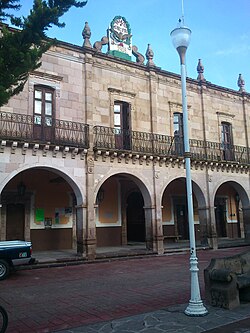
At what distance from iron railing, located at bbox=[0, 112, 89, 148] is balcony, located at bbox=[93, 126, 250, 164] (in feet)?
2.50

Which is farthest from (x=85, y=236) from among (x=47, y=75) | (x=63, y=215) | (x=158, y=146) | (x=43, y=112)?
(x=47, y=75)

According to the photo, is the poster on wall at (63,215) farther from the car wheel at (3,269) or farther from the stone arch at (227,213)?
the stone arch at (227,213)

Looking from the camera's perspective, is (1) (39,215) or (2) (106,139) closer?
(2) (106,139)

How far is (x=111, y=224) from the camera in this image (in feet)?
60.2

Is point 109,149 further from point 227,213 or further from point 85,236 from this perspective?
point 227,213

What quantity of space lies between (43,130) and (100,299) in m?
7.97

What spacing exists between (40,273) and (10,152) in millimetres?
4337

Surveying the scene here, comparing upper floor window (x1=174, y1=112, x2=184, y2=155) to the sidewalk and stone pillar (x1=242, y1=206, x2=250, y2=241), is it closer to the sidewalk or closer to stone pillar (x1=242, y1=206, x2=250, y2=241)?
stone pillar (x1=242, y1=206, x2=250, y2=241)

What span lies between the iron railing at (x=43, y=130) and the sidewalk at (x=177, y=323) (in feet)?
27.8

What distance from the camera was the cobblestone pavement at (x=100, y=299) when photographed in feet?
19.0

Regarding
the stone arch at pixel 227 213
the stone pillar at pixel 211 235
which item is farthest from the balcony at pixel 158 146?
the stone arch at pixel 227 213

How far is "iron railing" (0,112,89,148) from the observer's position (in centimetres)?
1293

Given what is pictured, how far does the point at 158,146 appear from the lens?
16922 mm

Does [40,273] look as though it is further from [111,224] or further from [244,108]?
[244,108]
